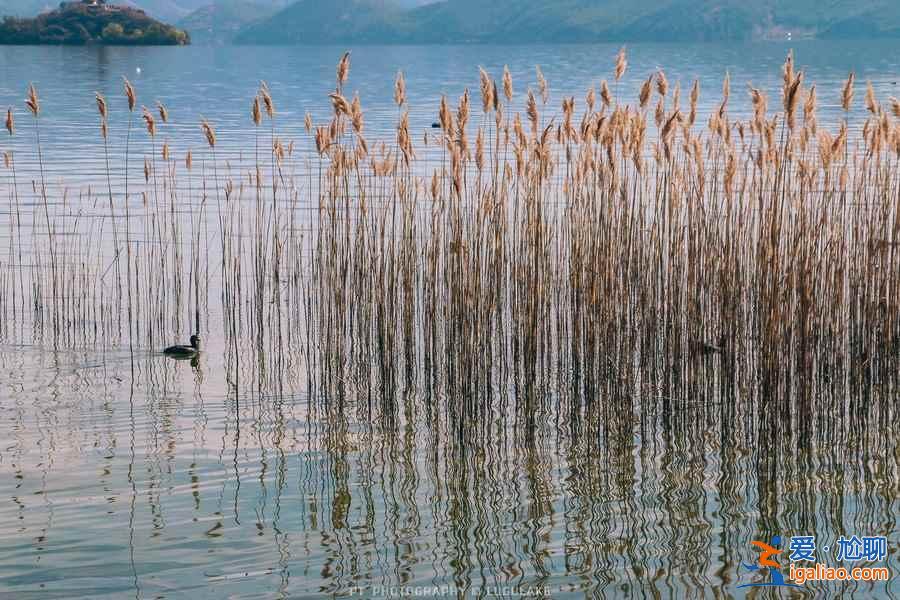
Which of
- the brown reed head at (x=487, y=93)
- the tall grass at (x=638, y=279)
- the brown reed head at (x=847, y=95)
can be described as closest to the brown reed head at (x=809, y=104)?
the tall grass at (x=638, y=279)

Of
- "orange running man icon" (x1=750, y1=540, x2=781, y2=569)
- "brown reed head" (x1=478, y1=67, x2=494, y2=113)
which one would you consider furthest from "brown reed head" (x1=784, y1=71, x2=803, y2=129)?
"orange running man icon" (x1=750, y1=540, x2=781, y2=569)

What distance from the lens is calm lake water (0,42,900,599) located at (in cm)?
507

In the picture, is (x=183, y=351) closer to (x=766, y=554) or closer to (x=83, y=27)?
(x=766, y=554)

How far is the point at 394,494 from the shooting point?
19.6 ft

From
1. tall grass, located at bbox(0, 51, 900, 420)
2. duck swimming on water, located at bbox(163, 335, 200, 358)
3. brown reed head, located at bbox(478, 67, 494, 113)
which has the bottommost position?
duck swimming on water, located at bbox(163, 335, 200, 358)

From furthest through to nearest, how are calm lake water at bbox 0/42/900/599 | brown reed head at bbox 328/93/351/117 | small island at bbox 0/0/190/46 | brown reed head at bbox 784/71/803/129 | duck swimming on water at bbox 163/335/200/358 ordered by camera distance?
small island at bbox 0/0/190/46 < duck swimming on water at bbox 163/335/200/358 < brown reed head at bbox 328/93/351/117 < brown reed head at bbox 784/71/803/129 < calm lake water at bbox 0/42/900/599

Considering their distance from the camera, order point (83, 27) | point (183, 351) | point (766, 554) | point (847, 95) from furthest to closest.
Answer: point (83, 27), point (183, 351), point (847, 95), point (766, 554)

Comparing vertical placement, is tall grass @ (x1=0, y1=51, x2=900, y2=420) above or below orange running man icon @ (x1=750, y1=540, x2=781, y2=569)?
above

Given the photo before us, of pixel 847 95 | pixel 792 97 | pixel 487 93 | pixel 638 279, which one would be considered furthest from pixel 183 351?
pixel 847 95

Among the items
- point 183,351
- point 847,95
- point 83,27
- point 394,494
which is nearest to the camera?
point 394,494

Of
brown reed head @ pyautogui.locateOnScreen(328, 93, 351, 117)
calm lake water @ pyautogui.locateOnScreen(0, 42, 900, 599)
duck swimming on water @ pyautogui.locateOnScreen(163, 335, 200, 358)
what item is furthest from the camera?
duck swimming on water @ pyautogui.locateOnScreen(163, 335, 200, 358)

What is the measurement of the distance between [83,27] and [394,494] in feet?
404

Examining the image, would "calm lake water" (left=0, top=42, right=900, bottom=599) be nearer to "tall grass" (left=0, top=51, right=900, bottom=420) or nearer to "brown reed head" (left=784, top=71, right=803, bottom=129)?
"tall grass" (left=0, top=51, right=900, bottom=420)

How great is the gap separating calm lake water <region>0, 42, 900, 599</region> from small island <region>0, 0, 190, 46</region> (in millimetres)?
120339
